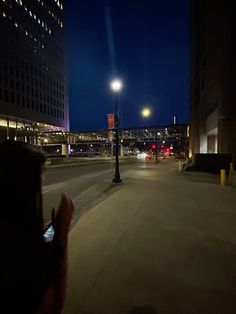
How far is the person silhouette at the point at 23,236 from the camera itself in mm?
1300

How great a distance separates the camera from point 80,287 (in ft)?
11.5

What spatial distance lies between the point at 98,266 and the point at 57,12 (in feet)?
358

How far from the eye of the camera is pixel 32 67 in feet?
238

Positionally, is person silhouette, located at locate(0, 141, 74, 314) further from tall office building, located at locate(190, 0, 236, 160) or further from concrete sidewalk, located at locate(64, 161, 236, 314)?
tall office building, located at locate(190, 0, 236, 160)

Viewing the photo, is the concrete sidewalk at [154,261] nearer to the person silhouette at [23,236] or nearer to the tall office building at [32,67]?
the person silhouette at [23,236]

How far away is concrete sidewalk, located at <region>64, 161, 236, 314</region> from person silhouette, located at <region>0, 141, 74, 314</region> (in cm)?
203

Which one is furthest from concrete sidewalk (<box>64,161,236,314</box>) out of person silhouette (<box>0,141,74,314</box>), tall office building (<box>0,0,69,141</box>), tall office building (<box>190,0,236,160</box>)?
tall office building (<box>0,0,69,141</box>)

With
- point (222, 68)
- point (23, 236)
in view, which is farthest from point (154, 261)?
point (222, 68)

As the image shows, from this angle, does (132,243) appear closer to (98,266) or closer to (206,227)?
(98,266)

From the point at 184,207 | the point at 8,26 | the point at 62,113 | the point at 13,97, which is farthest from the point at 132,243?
the point at 62,113

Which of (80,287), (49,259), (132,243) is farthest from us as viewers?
(132,243)

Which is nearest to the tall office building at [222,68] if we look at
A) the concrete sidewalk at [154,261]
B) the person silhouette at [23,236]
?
the concrete sidewalk at [154,261]

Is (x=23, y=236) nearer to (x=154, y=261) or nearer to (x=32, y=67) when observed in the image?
(x=154, y=261)

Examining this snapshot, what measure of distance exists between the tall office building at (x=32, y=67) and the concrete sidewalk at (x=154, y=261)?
5763 cm
